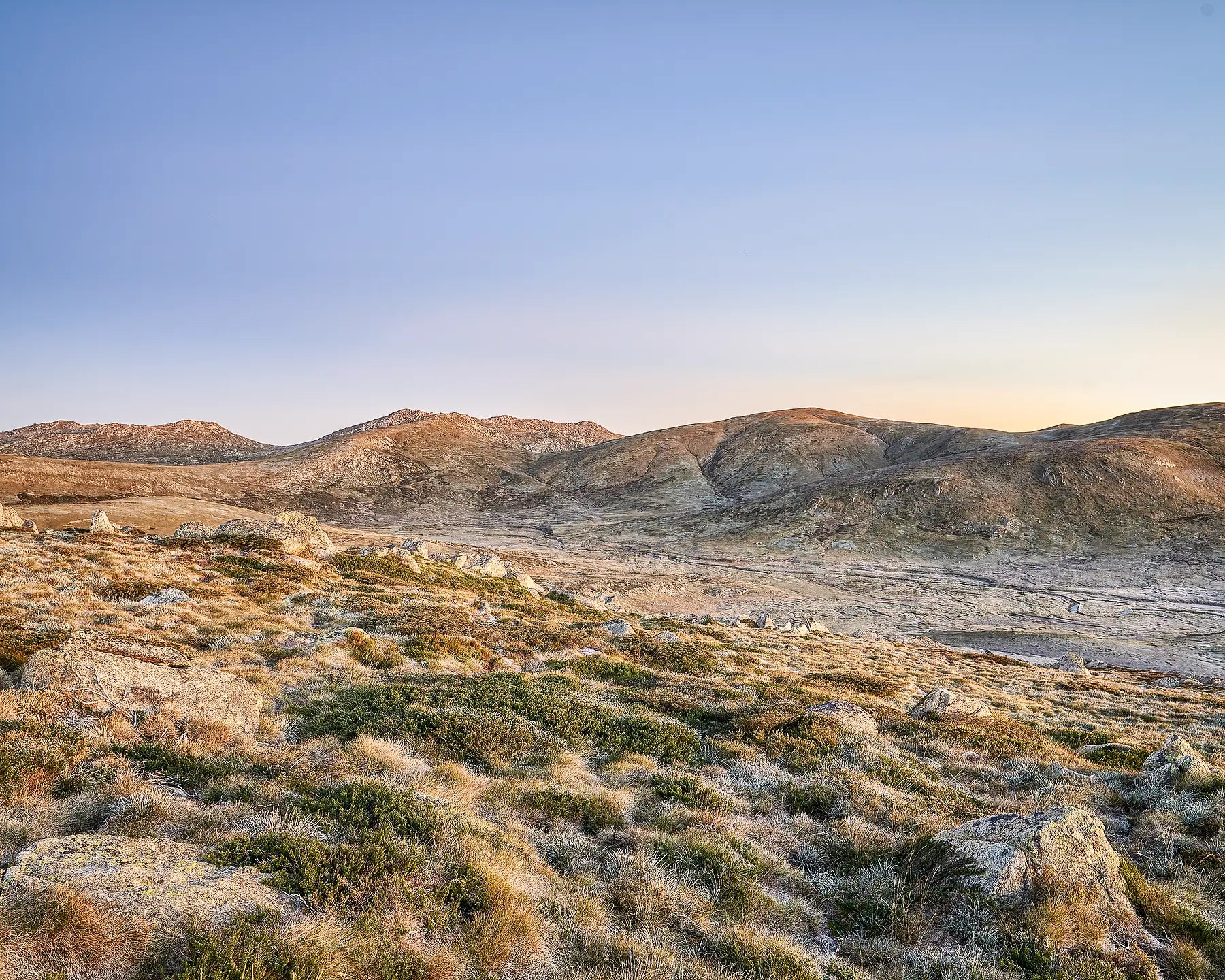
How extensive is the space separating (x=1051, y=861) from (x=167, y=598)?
20.6 m

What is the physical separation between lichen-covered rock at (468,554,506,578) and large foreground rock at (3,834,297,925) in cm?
3100

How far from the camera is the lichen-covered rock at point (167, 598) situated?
16500 millimetres

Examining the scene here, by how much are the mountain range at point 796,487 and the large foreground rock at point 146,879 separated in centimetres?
8857

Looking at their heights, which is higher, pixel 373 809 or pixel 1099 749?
pixel 373 809

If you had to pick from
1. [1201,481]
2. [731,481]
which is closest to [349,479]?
[731,481]

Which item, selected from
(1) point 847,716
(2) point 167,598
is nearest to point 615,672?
(1) point 847,716

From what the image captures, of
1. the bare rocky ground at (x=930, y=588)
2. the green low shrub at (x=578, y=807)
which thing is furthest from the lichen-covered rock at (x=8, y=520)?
the green low shrub at (x=578, y=807)

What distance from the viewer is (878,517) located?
108688 mm

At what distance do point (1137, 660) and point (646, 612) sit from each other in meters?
35.5

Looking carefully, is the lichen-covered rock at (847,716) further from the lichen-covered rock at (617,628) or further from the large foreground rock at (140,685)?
the large foreground rock at (140,685)

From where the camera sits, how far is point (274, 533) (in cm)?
2944

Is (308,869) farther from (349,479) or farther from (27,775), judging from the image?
(349,479)

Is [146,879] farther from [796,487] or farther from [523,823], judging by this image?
[796,487]

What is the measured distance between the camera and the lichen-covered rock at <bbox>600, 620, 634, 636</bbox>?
971 inches
